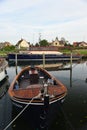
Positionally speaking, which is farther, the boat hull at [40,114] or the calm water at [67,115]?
the calm water at [67,115]

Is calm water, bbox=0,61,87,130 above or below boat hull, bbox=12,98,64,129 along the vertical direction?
below

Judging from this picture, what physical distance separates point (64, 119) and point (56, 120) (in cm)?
55

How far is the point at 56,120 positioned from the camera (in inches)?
574

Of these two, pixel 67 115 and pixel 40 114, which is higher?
pixel 40 114

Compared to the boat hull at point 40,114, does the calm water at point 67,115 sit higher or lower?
lower

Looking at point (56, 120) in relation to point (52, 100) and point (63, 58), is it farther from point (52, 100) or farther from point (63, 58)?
point (63, 58)

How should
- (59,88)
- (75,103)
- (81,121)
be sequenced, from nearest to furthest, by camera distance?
(81,121) < (59,88) < (75,103)

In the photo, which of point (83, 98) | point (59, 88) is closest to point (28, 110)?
point (59, 88)

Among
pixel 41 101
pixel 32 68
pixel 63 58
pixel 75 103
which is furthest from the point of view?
pixel 63 58

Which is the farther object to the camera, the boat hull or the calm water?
the calm water

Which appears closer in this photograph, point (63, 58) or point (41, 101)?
point (41, 101)

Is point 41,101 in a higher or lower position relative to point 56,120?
higher

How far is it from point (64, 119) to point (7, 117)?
3.71 metres

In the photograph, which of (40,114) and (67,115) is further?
(67,115)
